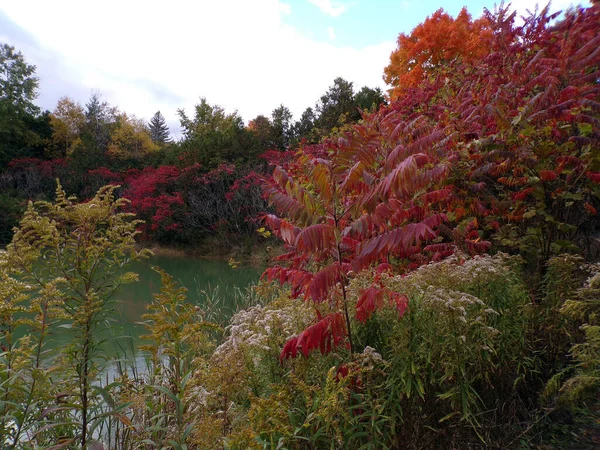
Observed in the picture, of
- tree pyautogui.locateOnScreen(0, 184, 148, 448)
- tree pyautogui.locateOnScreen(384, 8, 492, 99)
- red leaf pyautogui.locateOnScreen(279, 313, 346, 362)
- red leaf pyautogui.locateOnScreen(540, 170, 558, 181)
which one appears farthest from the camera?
tree pyautogui.locateOnScreen(384, 8, 492, 99)

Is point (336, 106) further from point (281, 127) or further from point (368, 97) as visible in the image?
point (281, 127)

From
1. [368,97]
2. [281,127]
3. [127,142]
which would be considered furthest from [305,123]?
[127,142]

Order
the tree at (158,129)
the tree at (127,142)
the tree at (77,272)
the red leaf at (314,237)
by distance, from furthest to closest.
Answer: the tree at (158,129) → the tree at (127,142) → the red leaf at (314,237) → the tree at (77,272)

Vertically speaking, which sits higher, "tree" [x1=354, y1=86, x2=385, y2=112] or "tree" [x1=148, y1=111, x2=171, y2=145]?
"tree" [x1=148, y1=111, x2=171, y2=145]

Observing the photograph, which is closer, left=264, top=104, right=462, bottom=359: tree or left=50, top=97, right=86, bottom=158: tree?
left=264, top=104, right=462, bottom=359: tree

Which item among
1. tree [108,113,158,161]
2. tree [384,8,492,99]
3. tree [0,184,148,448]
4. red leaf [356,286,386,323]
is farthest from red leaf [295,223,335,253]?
tree [108,113,158,161]

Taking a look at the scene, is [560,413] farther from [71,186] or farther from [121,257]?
[71,186]

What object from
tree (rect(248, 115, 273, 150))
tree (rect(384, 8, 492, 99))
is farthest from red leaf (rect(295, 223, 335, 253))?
tree (rect(248, 115, 273, 150))

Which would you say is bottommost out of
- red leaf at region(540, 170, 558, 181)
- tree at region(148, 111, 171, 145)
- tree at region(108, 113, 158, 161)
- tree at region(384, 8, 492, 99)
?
red leaf at region(540, 170, 558, 181)

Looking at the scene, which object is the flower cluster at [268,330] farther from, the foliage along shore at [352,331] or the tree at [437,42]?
the tree at [437,42]

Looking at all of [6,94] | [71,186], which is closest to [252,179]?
[71,186]

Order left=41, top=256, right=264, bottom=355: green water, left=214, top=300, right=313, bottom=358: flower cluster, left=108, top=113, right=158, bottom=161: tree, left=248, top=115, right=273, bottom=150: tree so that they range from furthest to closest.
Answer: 1. left=108, top=113, right=158, bottom=161: tree
2. left=248, top=115, right=273, bottom=150: tree
3. left=41, top=256, right=264, bottom=355: green water
4. left=214, top=300, right=313, bottom=358: flower cluster

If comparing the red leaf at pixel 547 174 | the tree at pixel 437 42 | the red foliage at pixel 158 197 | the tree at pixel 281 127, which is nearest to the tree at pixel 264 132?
the tree at pixel 281 127

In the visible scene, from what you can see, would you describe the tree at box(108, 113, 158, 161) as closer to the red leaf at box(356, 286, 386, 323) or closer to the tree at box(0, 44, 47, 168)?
the tree at box(0, 44, 47, 168)
